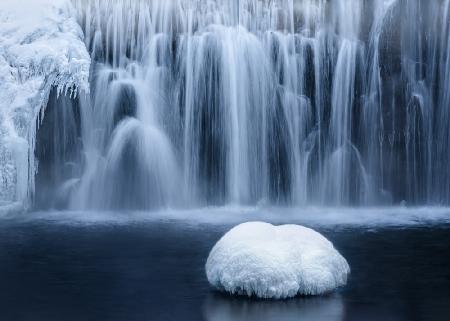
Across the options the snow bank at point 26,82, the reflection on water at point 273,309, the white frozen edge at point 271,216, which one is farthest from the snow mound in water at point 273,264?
the snow bank at point 26,82

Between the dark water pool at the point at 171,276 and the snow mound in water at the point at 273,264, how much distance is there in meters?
0.15

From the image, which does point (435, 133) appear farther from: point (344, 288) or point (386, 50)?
point (344, 288)

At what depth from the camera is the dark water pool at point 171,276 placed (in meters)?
7.53

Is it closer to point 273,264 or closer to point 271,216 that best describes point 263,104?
point 271,216

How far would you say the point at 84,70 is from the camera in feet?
46.8

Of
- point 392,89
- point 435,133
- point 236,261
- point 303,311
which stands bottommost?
point 303,311

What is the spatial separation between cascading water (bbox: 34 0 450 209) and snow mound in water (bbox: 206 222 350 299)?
23.9 feet

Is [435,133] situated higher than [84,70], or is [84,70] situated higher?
[84,70]

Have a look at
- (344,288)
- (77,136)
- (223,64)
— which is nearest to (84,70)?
(77,136)

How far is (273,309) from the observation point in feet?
24.6

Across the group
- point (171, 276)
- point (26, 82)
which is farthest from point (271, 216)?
point (26, 82)

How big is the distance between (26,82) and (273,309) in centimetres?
872

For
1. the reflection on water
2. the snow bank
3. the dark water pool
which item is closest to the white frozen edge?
the dark water pool

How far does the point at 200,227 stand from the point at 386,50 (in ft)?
22.0
